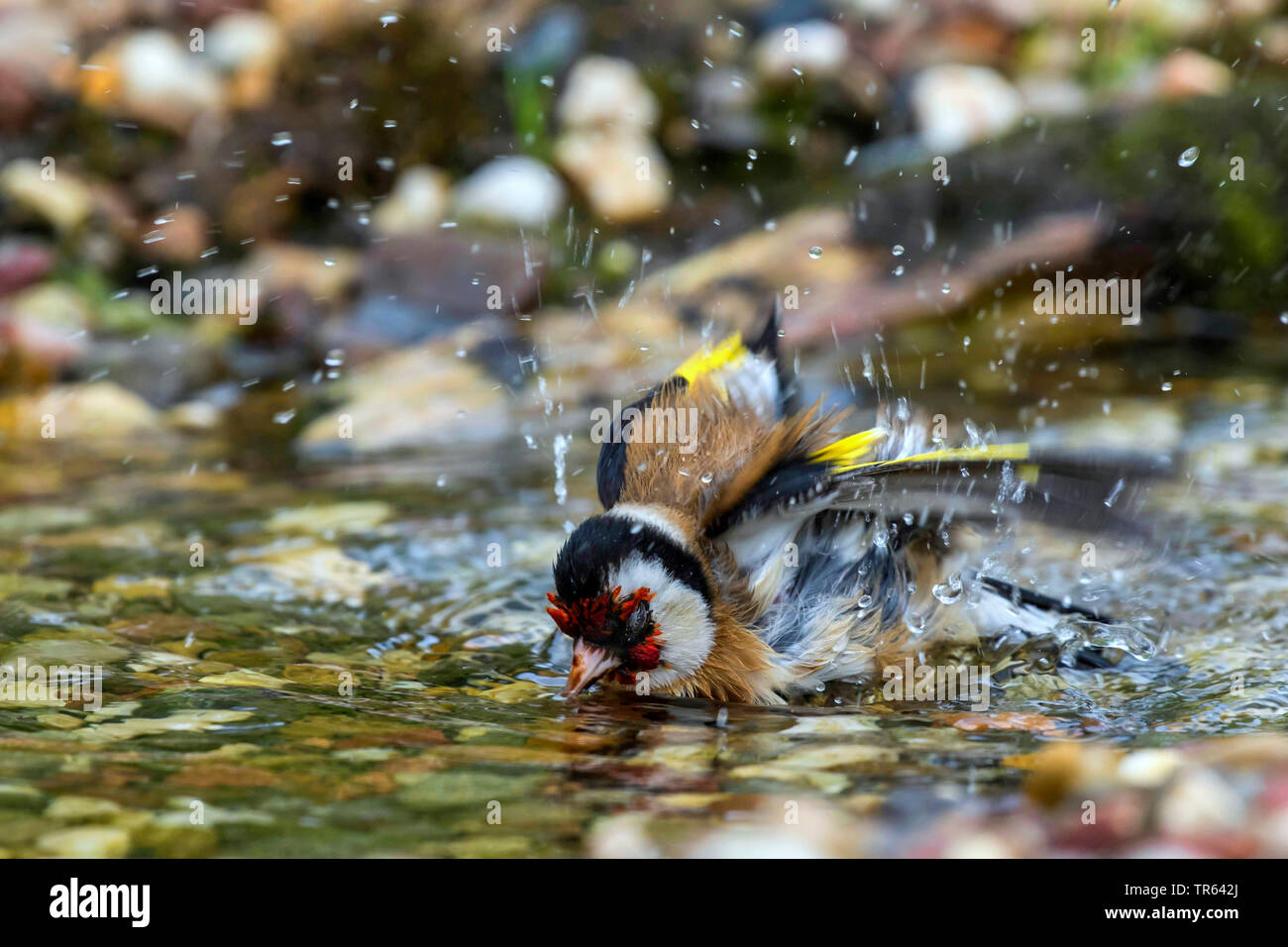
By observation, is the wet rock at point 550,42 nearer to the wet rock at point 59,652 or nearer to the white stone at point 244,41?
the white stone at point 244,41

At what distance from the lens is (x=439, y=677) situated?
362 cm

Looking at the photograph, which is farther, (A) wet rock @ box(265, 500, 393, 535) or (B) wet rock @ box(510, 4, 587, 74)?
(B) wet rock @ box(510, 4, 587, 74)

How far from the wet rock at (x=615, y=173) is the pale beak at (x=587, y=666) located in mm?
5218

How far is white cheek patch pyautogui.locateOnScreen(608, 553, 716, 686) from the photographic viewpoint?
3486mm

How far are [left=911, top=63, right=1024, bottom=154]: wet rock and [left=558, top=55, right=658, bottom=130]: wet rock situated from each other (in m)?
1.68

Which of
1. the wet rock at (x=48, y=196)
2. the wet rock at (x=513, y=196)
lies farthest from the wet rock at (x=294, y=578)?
the wet rock at (x=48, y=196)

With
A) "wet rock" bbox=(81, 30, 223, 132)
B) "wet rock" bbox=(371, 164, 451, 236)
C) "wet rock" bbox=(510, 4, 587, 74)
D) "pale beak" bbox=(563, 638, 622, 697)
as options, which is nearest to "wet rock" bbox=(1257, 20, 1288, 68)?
"wet rock" bbox=(510, 4, 587, 74)

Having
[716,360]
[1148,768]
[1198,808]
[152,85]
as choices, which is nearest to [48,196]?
[152,85]

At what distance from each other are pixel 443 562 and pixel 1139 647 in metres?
2.19

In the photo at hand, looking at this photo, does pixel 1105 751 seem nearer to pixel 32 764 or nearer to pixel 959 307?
pixel 32 764

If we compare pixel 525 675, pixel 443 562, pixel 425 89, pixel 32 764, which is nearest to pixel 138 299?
pixel 425 89

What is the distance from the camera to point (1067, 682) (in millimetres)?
3678

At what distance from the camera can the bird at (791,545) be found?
335 cm

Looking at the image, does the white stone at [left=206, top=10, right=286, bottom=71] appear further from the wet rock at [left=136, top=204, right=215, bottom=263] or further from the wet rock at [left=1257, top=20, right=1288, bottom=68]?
the wet rock at [left=1257, top=20, right=1288, bottom=68]
